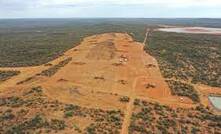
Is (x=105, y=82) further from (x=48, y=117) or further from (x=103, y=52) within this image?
(x=103, y=52)

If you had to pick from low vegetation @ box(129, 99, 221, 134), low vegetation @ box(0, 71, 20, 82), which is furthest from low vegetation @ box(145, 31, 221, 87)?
low vegetation @ box(0, 71, 20, 82)

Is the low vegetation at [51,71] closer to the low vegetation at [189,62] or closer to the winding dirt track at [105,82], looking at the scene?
the winding dirt track at [105,82]

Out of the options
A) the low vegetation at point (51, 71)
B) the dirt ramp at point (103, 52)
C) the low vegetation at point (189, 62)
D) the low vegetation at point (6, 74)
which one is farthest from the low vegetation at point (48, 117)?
the dirt ramp at point (103, 52)

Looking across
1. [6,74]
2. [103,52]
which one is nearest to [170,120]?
[6,74]

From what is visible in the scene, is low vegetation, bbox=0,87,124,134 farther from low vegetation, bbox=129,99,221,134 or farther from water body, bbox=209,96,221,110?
water body, bbox=209,96,221,110

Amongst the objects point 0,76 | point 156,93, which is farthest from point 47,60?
point 156,93
